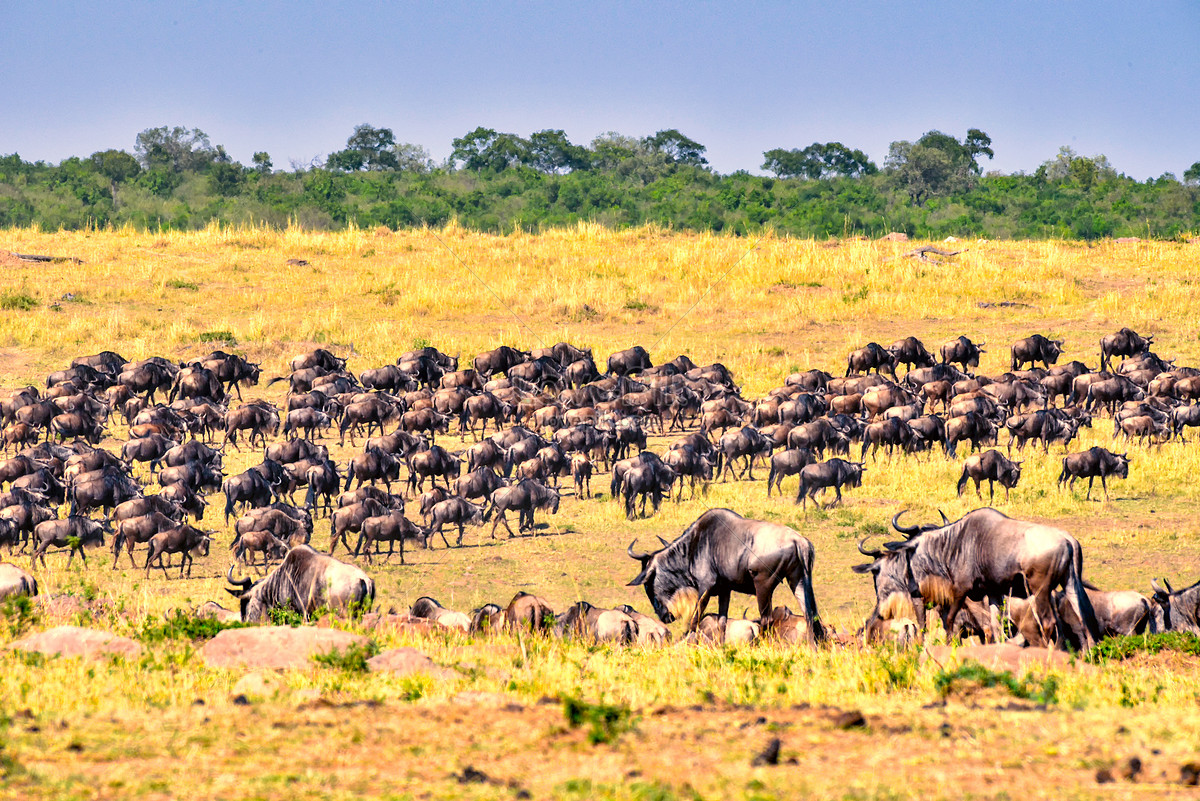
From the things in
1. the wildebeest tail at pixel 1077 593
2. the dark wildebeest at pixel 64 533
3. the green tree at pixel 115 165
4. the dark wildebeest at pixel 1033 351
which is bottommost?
the dark wildebeest at pixel 64 533

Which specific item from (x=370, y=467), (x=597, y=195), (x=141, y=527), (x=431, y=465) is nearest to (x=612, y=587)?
(x=431, y=465)

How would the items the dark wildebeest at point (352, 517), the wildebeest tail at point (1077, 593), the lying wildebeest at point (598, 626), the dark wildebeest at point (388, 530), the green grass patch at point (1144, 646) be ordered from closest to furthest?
the green grass patch at point (1144, 646), the wildebeest tail at point (1077, 593), the lying wildebeest at point (598, 626), the dark wildebeest at point (388, 530), the dark wildebeest at point (352, 517)

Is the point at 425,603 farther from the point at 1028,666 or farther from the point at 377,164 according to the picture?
the point at 377,164

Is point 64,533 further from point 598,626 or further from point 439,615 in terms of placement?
point 598,626

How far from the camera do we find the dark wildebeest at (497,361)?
101 ft

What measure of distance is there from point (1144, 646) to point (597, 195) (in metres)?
58.1

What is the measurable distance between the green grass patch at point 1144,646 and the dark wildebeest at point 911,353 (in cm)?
1958

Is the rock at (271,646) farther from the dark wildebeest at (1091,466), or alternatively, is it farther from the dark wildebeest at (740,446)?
the dark wildebeest at (1091,466)

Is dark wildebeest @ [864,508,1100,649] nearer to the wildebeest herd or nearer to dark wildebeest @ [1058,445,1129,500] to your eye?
the wildebeest herd

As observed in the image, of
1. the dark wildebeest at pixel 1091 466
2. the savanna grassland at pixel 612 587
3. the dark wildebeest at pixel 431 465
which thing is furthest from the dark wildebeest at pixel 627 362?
the dark wildebeest at pixel 1091 466

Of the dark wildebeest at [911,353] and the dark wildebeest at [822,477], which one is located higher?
the dark wildebeest at [911,353]

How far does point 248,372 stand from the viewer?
29828 mm

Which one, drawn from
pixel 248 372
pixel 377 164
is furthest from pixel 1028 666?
pixel 377 164

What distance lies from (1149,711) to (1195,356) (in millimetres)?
25100
